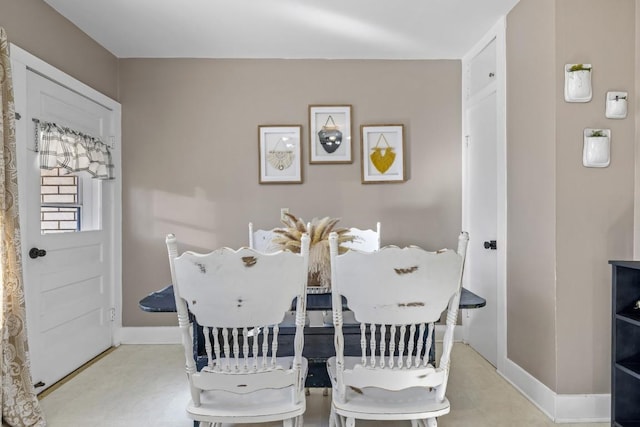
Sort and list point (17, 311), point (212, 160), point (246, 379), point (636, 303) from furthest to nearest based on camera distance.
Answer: point (212, 160) < point (17, 311) < point (636, 303) < point (246, 379)

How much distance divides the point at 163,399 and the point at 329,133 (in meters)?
2.44

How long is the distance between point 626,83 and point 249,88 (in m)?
2.78

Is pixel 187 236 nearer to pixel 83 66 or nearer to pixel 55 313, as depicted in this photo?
pixel 55 313

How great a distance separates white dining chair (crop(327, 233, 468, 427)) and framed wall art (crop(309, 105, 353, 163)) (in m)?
2.32

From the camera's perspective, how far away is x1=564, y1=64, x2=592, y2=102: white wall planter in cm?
236

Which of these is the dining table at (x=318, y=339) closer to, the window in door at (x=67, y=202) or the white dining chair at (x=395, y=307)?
the white dining chair at (x=395, y=307)

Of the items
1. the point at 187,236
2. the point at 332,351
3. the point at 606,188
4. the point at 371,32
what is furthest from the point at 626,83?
the point at 187,236

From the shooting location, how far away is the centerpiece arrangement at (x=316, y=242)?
7.04 feet

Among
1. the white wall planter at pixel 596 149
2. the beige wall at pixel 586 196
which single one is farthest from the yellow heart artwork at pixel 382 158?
the white wall planter at pixel 596 149

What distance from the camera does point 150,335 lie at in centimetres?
389

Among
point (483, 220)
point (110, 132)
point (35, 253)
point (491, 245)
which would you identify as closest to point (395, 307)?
point (491, 245)

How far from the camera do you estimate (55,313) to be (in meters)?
2.99

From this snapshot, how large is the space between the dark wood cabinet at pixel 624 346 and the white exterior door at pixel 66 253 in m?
3.27

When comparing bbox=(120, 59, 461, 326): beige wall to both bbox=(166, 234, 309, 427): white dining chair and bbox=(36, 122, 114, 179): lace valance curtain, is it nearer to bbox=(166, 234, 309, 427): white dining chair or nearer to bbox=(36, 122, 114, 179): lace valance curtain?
bbox=(36, 122, 114, 179): lace valance curtain
